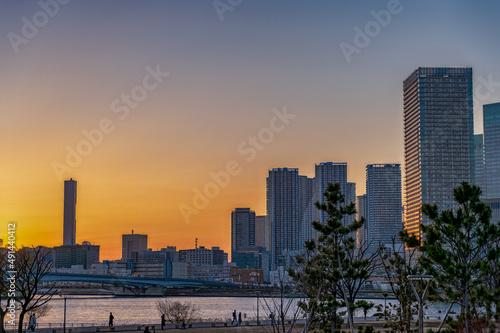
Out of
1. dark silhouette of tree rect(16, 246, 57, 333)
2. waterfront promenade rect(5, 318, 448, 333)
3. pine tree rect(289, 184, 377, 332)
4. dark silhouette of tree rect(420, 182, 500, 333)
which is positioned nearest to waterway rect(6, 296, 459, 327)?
waterfront promenade rect(5, 318, 448, 333)

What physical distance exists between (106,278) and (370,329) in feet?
490

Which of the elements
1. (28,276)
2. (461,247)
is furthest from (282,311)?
(28,276)

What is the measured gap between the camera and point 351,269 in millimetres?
39375

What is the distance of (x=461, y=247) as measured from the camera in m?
34.4

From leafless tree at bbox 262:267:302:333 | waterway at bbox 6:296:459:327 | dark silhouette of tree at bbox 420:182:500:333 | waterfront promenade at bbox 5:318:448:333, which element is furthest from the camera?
waterway at bbox 6:296:459:327

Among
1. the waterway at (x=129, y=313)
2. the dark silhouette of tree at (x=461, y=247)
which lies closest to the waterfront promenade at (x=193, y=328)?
the waterway at (x=129, y=313)

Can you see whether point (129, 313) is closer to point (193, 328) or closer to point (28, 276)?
point (193, 328)

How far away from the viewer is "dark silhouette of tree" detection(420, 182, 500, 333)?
3288 centimetres

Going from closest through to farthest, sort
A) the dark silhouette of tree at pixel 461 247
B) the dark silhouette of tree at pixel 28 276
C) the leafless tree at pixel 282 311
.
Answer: the leafless tree at pixel 282 311
the dark silhouette of tree at pixel 461 247
the dark silhouette of tree at pixel 28 276

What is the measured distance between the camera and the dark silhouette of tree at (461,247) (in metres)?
32.9

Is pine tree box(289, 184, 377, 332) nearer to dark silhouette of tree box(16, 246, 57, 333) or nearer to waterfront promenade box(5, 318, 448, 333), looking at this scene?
dark silhouette of tree box(16, 246, 57, 333)

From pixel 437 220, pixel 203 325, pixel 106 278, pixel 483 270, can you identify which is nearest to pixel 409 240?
pixel 437 220

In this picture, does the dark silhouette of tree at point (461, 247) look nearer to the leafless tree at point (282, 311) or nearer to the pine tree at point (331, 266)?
the pine tree at point (331, 266)

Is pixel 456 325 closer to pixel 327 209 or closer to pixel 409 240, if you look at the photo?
pixel 409 240
